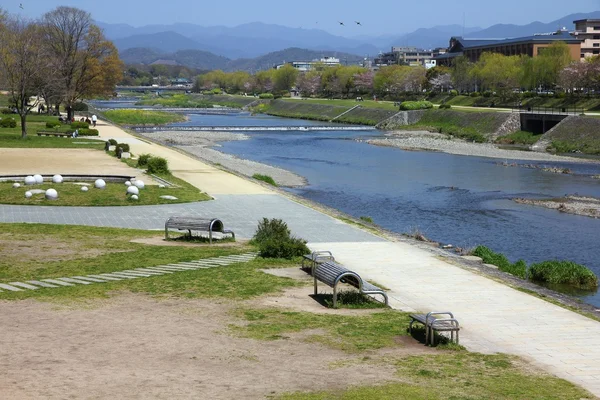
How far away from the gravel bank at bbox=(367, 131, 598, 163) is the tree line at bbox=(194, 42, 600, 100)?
17.5 m

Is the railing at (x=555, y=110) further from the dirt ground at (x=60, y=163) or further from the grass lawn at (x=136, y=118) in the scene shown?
the dirt ground at (x=60, y=163)

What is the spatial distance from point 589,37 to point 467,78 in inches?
1282

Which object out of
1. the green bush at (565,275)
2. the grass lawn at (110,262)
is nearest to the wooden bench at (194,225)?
the grass lawn at (110,262)

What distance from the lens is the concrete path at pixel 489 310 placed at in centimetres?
1278

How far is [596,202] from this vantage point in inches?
1629

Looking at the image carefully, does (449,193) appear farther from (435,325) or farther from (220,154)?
(435,325)

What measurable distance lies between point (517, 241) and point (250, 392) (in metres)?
21.9

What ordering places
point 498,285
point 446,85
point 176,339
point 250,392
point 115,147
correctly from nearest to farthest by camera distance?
point 250,392
point 176,339
point 498,285
point 115,147
point 446,85

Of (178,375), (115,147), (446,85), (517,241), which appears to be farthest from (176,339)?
(446,85)

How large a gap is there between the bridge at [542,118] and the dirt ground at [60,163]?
41.6 m

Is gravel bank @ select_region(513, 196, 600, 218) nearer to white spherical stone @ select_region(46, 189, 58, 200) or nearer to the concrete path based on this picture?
the concrete path

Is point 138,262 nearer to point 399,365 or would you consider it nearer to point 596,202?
point 399,365

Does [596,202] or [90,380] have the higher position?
[90,380]

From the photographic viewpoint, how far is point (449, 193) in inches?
1777
